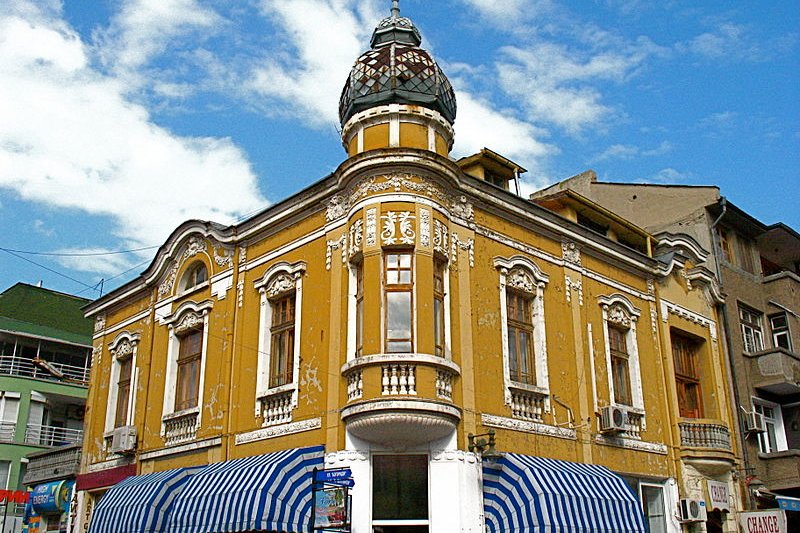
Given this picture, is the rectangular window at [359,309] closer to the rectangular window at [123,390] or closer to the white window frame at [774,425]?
the rectangular window at [123,390]

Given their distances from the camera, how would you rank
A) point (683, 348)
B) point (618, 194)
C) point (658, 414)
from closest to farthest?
point (658, 414) < point (683, 348) < point (618, 194)

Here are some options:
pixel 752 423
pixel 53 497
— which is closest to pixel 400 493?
pixel 752 423

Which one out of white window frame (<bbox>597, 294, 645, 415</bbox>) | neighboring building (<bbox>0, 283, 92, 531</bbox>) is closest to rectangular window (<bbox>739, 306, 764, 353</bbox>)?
white window frame (<bbox>597, 294, 645, 415</bbox>)

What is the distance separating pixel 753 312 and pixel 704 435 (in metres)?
6.04

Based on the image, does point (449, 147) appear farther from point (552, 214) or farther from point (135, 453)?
point (135, 453)

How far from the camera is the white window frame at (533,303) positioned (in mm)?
16062

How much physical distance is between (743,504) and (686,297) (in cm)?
517

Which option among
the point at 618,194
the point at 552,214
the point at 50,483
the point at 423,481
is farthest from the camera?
the point at 618,194

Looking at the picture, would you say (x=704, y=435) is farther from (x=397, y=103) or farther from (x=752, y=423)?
(x=397, y=103)

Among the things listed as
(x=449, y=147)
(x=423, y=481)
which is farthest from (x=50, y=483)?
(x=449, y=147)

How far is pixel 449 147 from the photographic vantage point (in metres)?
16.6

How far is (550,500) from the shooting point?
13.9 m

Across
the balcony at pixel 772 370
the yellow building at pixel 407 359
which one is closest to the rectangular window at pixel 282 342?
the yellow building at pixel 407 359

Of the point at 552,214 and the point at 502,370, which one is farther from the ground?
the point at 552,214
